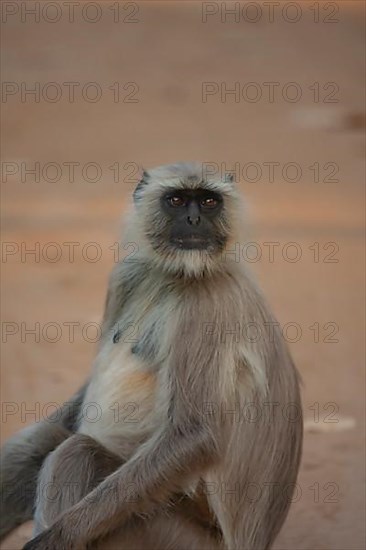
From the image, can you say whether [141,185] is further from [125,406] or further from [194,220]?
[125,406]

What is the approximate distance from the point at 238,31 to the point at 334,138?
264cm

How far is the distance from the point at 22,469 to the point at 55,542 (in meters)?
0.68

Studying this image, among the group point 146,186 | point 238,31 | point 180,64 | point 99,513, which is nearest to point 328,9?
point 238,31

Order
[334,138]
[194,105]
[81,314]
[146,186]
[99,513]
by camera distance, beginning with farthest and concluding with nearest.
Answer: [194,105] → [334,138] → [81,314] → [146,186] → [99,513]

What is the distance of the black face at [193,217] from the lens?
Answer: 16.3ft

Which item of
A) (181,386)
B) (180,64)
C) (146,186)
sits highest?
(180,64)

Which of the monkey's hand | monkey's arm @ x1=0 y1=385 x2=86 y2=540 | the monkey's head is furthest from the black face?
the monkey's hand

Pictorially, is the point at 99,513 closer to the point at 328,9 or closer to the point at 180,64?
the point at 180,64

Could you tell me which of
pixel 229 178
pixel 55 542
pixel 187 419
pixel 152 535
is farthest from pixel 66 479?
pixel 229 178

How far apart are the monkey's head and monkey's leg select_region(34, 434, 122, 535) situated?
2.50 feet

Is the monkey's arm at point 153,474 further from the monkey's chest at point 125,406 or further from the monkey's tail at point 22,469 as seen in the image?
the monkey's tail at point 22,469

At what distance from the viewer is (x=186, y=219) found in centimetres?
502

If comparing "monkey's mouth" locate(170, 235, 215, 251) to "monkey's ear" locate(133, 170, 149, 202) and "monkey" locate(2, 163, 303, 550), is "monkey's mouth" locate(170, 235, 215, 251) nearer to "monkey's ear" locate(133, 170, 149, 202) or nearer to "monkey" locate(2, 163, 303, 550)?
"monkey" locate(2, 163, 303, 550)

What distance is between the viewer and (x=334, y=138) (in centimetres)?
1117
